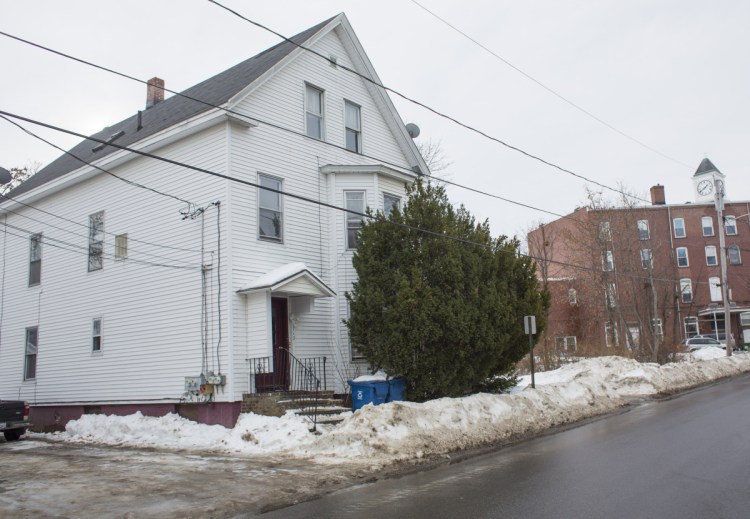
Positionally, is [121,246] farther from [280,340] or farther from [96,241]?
[280,340]

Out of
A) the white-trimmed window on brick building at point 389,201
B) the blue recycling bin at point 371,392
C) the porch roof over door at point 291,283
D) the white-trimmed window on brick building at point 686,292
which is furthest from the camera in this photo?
the white-trimmed window on brick building at point 686,292

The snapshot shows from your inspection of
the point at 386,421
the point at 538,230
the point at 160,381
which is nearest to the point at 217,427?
the point at 160,381

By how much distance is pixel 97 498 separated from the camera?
8.16 metres

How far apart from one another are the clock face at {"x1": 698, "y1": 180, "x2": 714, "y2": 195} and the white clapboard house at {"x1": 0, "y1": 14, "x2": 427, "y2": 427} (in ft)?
75.0

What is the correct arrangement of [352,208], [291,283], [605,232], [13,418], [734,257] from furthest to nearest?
[734,257] → [605,232] → [352,208] → [13,418] → [291,283]

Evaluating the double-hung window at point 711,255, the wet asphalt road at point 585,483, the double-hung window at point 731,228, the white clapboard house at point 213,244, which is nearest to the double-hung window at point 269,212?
the white clapboard house at point 213,244

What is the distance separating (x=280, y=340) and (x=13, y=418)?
713cm

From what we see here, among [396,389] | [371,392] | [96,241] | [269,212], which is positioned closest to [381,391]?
[371,392]

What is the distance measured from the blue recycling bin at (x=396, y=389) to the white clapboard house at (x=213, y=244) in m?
2.12

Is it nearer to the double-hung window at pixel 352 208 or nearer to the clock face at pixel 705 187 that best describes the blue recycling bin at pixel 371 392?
the double-hung window at pixel 352 208

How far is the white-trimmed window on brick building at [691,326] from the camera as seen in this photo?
169 ft

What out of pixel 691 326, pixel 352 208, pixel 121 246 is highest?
pixel 352 208

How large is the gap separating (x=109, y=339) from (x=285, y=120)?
776 cm

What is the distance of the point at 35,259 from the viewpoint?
21297mm
